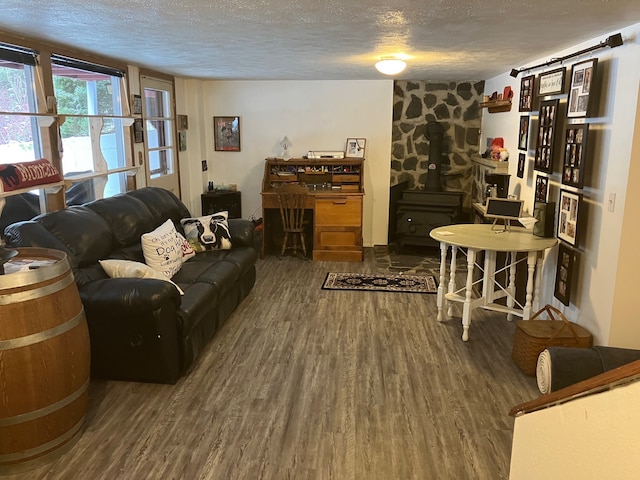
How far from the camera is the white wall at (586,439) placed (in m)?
0.81

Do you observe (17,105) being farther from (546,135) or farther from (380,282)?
(546,135)

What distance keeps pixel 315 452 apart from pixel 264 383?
30.5 inches

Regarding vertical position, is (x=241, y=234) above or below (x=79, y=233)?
below

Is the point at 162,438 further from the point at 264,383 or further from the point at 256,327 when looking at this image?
the point at 256,327

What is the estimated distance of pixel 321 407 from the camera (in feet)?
9.78

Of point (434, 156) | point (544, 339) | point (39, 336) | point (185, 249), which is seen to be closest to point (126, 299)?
point (39, 336)

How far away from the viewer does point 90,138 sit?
4488 mm

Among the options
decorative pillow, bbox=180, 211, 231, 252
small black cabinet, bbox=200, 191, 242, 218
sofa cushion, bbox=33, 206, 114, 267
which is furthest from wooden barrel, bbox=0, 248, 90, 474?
small black cabinet, bbox=200, 191, 242, 218

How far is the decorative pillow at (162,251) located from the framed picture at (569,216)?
2789mm

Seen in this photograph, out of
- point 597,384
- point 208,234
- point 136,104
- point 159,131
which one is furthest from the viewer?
point 159,131

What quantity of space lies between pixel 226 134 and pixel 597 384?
6382mm

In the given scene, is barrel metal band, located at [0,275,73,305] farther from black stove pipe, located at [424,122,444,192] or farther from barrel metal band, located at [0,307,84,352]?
black stove pipe, located at [424,122,444,192]

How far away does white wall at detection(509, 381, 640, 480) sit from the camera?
2.66ft

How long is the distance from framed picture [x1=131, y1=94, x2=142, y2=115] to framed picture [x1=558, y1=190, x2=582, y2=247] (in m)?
3.82
